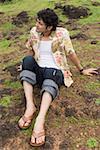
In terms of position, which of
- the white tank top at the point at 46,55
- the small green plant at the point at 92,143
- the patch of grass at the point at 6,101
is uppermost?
the white tank top at the point at 46,55

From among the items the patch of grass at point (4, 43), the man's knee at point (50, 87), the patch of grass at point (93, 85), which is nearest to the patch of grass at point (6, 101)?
the man's knee at point (50, 87)

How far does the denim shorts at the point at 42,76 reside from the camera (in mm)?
5328

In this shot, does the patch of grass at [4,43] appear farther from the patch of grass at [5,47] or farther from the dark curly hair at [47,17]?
the dark curly hair at [47,17]

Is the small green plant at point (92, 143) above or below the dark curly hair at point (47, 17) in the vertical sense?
below

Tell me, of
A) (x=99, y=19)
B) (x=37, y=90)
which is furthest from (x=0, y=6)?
(x=37, y=90)

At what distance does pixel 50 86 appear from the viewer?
209 inches

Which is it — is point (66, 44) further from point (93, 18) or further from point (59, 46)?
point (93, 18)

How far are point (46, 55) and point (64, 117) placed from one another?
38.6 inches

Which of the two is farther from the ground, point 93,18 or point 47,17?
point 47,17

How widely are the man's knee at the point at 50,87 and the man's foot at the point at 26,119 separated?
1.08 feet

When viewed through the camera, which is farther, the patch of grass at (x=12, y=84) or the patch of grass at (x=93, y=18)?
the patch of grass at (x=93, y=18)

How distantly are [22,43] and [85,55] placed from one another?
5.85 ft

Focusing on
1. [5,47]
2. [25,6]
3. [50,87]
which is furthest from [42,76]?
[25,6]

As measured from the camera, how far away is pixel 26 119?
17.0 ft
